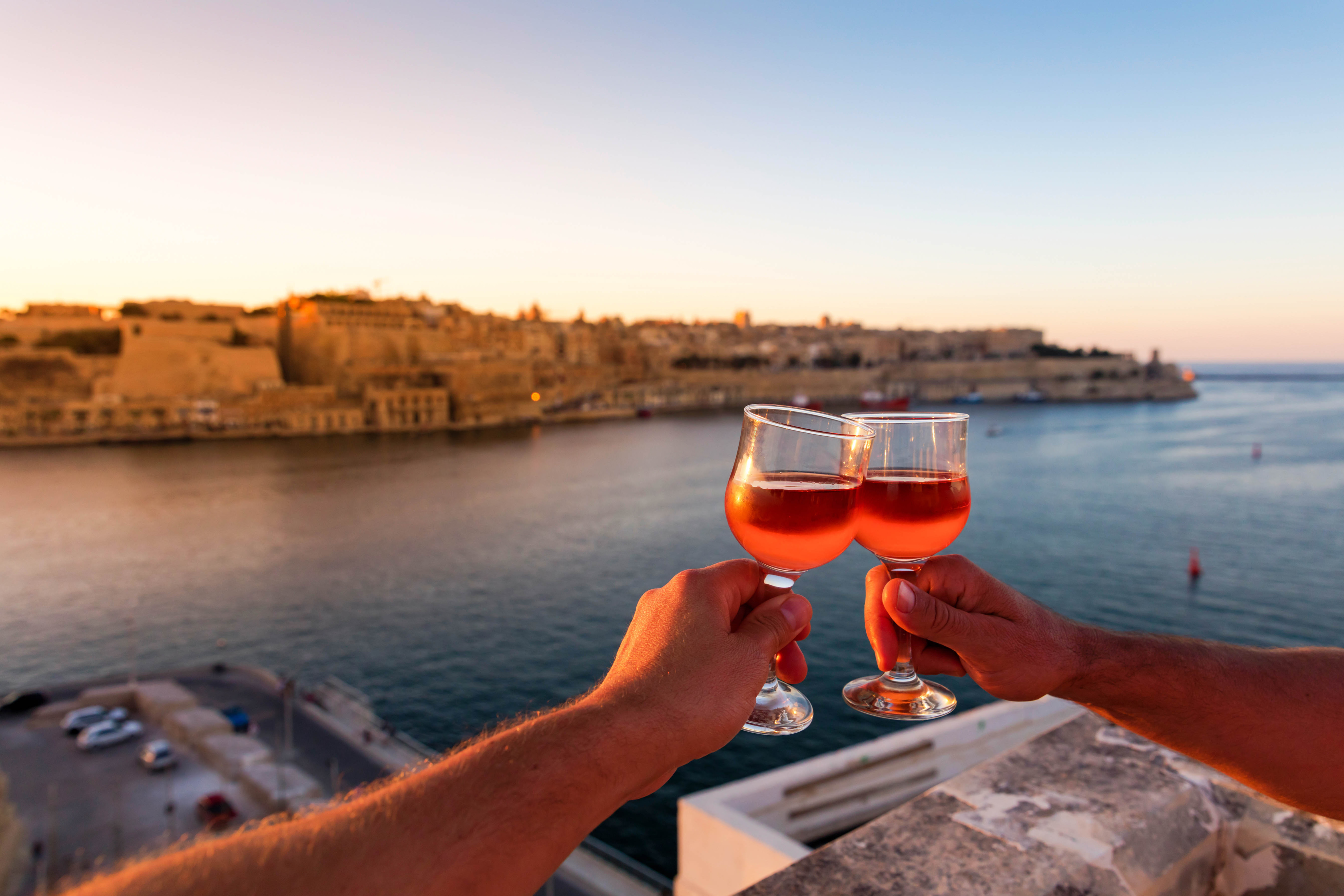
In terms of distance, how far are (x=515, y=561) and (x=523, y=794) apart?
1506cm

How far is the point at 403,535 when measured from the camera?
1719 centimetres

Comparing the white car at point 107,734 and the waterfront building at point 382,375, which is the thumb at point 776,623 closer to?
the white car at point 107,734

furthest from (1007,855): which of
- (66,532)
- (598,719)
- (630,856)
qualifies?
(66,532)

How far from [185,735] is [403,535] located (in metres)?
8.31

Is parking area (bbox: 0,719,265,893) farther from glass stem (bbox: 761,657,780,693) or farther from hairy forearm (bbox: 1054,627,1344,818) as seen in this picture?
hairy forearm (bbox: 1054,627,1344,818)

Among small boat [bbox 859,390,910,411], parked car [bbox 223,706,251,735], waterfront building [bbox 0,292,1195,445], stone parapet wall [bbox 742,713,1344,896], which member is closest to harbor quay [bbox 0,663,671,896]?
parked car [bbox 223,706,251,735]

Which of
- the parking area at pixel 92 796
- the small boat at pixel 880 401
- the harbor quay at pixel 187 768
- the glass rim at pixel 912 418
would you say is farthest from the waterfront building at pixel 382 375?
the glass rim at pixel 912 418

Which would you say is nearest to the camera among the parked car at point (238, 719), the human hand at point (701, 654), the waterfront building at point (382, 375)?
the human hand at point (701, 654)

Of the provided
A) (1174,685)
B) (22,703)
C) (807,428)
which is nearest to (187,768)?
(22,703)

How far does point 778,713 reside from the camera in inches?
28.7

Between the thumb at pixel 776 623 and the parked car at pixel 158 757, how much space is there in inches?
402

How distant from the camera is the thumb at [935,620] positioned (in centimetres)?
73

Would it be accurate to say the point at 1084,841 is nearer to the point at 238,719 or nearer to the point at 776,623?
the point at 776,623

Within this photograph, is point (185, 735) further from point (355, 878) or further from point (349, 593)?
point (355, 878)
